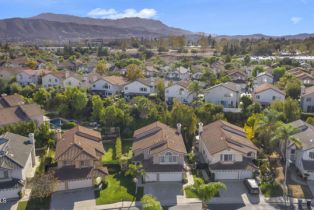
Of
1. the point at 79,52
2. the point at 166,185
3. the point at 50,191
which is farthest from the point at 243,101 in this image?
the point at 79,52

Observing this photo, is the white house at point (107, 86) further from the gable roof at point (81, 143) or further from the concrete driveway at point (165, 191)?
the concrete driveway at point (165, 191)

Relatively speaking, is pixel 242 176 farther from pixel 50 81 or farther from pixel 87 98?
pixel 50 81

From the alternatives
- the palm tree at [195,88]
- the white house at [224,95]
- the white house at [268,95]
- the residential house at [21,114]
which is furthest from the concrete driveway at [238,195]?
the residential house at [21,114]

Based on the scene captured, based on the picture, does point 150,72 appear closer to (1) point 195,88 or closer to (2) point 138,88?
(2) point 138,88

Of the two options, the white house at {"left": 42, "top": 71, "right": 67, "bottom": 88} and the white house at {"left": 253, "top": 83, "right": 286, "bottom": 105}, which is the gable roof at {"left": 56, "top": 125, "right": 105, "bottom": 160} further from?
the white house at {"left": 42, "top": 71, "right": 67, "bottom": 88}

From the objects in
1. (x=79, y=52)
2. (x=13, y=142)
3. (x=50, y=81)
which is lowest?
(x=13, y=142)

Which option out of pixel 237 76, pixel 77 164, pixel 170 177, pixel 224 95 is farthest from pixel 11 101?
pixel 237 76

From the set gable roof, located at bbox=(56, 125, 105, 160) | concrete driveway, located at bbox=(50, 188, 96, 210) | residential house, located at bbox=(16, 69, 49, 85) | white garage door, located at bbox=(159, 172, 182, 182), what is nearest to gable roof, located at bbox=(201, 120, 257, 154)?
white garage door, located at bbox=(159, 172, 182, 182)
